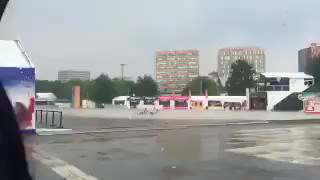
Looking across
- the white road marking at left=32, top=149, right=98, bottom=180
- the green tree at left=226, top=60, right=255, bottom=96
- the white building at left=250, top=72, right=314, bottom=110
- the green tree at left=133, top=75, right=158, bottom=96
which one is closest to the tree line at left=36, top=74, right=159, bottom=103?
the green tree at left=133, top=75, right=158, bottom=96

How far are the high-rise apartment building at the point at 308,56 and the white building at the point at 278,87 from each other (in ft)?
85.2

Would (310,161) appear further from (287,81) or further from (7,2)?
(287,81)

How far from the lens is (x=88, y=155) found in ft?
51.1

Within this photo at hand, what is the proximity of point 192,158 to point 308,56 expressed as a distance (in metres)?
106

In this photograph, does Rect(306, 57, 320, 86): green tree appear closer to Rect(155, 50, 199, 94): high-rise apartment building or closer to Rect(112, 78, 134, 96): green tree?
Rect(112, 78, 134, 96): green tree

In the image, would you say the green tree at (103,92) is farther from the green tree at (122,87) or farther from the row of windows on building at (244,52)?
the row of windows on building at (244,52)

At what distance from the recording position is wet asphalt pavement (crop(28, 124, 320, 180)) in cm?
1164

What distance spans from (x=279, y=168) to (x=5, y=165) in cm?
1197

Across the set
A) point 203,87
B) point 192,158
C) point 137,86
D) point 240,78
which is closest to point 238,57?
point 203,87

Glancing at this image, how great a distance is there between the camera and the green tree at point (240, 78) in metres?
130

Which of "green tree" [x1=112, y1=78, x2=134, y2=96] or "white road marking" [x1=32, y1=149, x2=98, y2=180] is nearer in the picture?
"white road marking" [x1=32, y1=149, x2=98, y2=180]

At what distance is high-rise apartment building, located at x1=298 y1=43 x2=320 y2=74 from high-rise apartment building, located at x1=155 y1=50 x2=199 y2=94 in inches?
2350

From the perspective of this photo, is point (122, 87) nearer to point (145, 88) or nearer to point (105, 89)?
point (145, 88)

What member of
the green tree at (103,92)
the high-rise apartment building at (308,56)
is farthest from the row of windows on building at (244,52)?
the green tree at (103,92)
